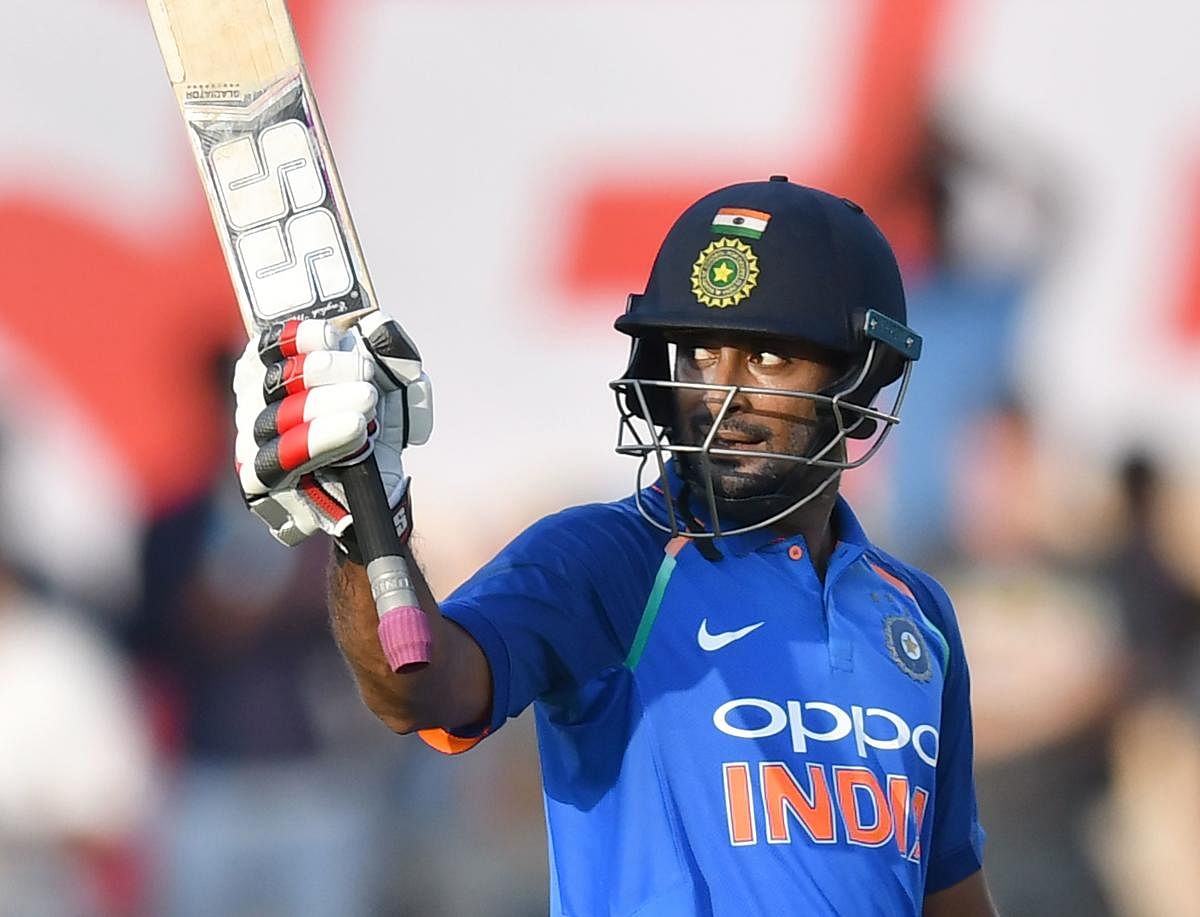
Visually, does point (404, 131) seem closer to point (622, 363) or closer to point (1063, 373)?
point (622, 363)

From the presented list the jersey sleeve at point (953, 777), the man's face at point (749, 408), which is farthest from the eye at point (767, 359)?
the jersey sleeve at point (953, 777)

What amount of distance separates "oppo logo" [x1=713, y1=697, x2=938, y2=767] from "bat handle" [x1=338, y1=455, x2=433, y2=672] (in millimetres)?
399

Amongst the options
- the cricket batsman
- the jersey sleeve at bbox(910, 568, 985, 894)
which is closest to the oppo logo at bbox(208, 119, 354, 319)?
the cricket batsman

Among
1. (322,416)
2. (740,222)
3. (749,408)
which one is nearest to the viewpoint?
(322,416)

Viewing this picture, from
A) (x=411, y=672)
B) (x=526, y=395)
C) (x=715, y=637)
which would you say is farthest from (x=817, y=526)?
(x=526, y=395)

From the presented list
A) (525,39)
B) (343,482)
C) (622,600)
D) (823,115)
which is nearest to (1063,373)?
(823,115)

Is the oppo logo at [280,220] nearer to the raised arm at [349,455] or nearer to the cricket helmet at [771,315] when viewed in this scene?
the raised arm at [349,455]

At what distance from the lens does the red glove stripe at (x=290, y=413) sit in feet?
4.60

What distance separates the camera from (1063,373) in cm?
373

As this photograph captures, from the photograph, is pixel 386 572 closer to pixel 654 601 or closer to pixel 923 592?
pixel 654 601

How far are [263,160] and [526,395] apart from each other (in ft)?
6.68

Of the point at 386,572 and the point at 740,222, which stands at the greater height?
the point at 740,222

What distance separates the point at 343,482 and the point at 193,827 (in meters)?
2.27

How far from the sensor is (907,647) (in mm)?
1904
